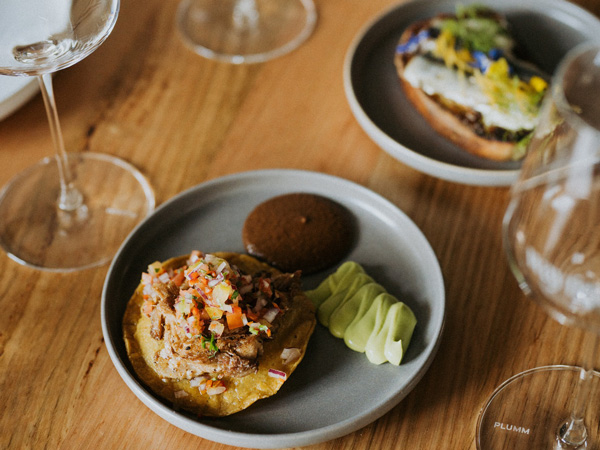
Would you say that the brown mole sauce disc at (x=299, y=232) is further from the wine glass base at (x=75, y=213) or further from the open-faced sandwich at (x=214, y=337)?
the wine glass base at (x=75, y=213)

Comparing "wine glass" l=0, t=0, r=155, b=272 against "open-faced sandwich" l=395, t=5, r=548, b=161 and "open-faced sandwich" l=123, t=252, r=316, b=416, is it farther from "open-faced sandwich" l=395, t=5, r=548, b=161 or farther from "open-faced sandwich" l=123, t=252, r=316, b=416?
"open-faced sandwich" l=395, t=5, r=548, b=161

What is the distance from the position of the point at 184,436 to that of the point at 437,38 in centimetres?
129

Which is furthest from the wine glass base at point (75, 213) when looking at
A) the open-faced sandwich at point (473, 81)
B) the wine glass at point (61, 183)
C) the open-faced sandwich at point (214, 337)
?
the open-faced sandwich at point (473, 81)

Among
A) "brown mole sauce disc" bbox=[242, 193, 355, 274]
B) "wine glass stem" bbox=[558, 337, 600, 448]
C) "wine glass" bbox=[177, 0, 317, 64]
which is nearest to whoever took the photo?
"wine glass stem" bbox=[558, 337, 600, 448]

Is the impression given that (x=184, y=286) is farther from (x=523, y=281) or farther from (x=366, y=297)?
(x=523, y=281)

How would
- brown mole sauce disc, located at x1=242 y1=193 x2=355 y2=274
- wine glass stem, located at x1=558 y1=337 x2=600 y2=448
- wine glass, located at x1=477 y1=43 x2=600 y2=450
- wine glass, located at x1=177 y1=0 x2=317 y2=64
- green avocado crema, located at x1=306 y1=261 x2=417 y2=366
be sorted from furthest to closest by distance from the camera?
1. wine glass, located at x1=177 y1=0 x2=317 y2=64
2. brown mole sauce disc, located at x1=242 y1=193 x2=355 y2=274
3. green avocado crema, located at x1=306 y1=261 x2=417 y2=366
4. wine glass stem, located at x1=558 y1=337 x2=600 y2=448
5. wine glass, located at x1=477 y1=43 x2=600 y2=450

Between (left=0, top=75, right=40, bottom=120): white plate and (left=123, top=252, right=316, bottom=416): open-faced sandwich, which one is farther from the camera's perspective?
(left=0, top=75, right=40, bottom=120): white plate

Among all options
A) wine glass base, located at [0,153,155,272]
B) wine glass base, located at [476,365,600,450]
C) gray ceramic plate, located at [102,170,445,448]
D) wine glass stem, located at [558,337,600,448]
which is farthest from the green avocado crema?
wine glass base, located at [0,153,155,272]

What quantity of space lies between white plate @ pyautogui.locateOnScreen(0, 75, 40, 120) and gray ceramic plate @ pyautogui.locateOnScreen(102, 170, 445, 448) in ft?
1.84

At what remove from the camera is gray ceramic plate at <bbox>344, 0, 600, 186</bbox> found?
63.7 inches

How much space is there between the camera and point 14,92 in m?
1.70

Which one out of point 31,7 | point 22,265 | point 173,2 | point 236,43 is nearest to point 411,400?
point 22,265

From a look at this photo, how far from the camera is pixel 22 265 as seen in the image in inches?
58.8

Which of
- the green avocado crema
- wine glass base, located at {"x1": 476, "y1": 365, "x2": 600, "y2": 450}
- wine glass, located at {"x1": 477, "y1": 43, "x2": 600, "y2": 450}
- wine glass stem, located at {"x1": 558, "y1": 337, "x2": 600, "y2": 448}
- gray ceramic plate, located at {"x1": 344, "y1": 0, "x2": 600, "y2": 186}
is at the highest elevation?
wine glass, located at {"x1": 477, "y1": 43, "x2": 600, "y2": 450}
